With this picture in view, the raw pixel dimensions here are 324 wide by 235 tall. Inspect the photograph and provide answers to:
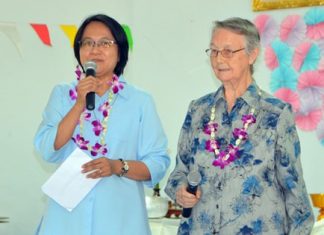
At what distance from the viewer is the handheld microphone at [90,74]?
5.78ft

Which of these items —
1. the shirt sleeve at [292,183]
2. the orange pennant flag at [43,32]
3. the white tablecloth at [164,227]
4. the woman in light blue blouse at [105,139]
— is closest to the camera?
the shirt sleeve at [292,183]

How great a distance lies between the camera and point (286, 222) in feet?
5.77

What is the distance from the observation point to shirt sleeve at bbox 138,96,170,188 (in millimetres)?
1932

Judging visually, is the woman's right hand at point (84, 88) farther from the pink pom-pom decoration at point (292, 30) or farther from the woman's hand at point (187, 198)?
the pink pom-pom decoration at point (292, 30)

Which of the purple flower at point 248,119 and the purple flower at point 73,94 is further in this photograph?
the purple flower at point 73,94

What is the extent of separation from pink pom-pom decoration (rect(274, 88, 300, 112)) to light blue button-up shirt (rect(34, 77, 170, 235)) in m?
1.74

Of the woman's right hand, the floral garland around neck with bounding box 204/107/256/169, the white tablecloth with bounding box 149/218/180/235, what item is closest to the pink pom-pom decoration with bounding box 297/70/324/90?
the white tablecloth with bounding box 149/218/180/235

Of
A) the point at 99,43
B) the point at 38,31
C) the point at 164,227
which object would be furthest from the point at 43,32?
the point at 99,43

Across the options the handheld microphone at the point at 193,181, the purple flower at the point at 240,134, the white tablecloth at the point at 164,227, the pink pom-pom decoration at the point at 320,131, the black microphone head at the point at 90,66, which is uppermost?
the black microphone head at the point at 90,66

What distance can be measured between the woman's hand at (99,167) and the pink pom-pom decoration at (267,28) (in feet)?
6.92

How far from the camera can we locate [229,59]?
1.82 metres

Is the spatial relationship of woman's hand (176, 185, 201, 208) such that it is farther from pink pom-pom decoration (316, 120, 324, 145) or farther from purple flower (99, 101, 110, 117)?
pink pom-pom decoration (316, 120, 324, 145)

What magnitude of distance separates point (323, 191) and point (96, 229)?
6.50ft

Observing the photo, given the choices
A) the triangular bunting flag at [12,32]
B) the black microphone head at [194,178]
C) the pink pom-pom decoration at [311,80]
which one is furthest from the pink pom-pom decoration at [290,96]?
the black microphone head at [194,178]
